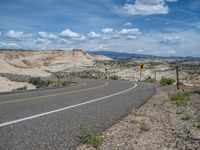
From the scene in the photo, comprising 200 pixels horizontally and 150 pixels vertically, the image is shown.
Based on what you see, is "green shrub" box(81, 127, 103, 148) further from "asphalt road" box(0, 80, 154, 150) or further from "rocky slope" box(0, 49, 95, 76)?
"rocky slope" box(0, 49, 95, 76)

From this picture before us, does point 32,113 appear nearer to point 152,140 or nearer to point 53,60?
point 152,140

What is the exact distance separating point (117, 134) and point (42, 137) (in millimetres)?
1819

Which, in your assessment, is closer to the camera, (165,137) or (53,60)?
(165,137)

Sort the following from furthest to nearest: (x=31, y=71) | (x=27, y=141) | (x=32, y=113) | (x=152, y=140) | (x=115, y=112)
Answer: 1. (x=31, y=71)
2. (x=115, y=112)
3. (x=32, y=113)
4. (x=152, y=140)
5. (x=27, y=141)

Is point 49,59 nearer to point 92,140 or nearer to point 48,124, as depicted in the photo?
point 48,124

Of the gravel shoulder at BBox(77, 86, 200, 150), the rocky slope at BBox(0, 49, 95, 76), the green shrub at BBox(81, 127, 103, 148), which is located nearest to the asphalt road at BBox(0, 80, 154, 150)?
the green shrub at BBox(81, 127, 103, 148)

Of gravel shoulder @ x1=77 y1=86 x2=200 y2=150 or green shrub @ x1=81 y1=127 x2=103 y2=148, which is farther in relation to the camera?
gravel shoulder @ x1=77 y1=86 x2=200 y2=150

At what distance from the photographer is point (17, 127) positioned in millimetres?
8406

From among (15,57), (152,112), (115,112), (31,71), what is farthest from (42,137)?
(15,57)

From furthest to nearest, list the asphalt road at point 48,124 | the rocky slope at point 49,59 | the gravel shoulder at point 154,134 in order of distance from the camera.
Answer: the rocky slope at point 49,59, the gravel shoulder at point 154,134, the asphalt road at point 48,124

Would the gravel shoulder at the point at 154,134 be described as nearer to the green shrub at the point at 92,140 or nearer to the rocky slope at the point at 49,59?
the green shrub at the point at 92,140

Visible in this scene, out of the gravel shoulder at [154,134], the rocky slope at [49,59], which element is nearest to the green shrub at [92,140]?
the gravel shoulder at [154,134]

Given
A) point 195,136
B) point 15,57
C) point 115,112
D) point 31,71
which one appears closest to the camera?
point 195,136

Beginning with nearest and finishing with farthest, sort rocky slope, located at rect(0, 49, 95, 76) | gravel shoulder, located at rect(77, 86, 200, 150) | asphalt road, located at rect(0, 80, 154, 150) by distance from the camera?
asphalt road, located at rect(0, 80, 154, 150) → gravel shoulder, located at rect(77, 86, 200, 150) → rocky slope, located at rect(0, 49, 95, 76)
